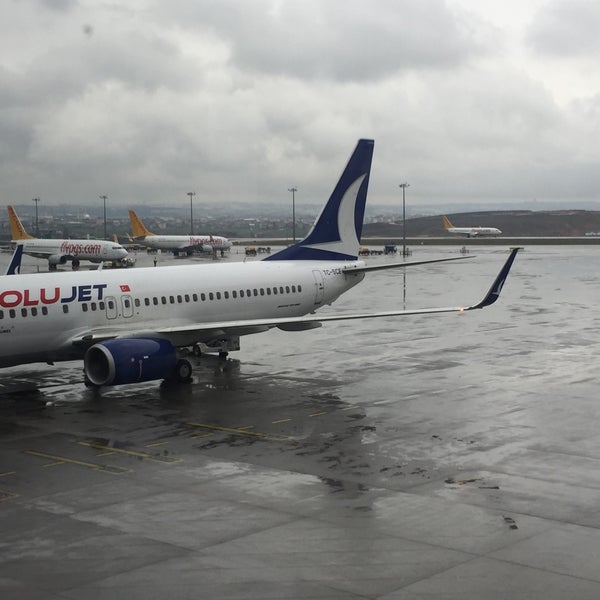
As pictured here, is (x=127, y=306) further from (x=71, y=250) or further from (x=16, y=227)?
(x=16, y=227)

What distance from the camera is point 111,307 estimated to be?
33.0 meters

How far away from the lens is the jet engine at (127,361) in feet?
96.7

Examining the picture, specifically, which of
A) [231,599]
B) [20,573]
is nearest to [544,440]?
[231,599]

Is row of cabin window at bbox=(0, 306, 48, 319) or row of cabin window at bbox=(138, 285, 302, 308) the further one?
row of cabin window at bbox=(138, 285, 302, 308)

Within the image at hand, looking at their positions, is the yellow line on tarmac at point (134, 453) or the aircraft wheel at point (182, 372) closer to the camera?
the yellow line on tarmac at point (134, 453)

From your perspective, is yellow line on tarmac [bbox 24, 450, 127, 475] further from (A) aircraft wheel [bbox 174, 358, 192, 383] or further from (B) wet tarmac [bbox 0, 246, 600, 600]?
(A) aircraft wheel [bbox 174, 358, 192, 383]

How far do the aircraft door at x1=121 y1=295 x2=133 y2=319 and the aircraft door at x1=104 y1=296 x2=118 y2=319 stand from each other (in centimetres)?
32

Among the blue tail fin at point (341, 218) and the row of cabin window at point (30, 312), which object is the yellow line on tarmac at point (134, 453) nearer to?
the row of cabin window at point (30, 312)

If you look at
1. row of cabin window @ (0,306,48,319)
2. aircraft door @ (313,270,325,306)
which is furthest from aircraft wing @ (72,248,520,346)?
aircraft door @ (313,270,325,306)

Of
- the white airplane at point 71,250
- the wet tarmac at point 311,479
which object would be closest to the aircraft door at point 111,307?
the wet tarmac at point 311,479

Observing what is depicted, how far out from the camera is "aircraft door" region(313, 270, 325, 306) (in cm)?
3985

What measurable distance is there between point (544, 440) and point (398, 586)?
11014mm

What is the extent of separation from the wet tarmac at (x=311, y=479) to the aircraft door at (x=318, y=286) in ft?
8.53

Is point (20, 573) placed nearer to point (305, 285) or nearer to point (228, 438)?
point (228, 438)
